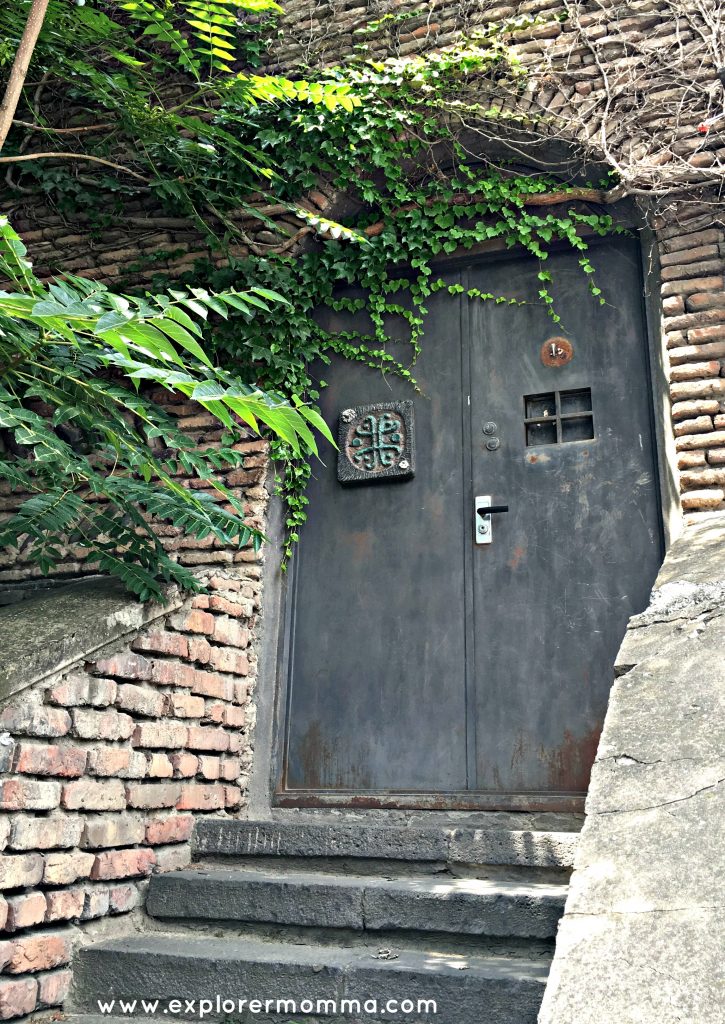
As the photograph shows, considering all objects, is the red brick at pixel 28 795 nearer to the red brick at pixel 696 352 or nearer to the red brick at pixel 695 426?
the red brick at pixel 695 426

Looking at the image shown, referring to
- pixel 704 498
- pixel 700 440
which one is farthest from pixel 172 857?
pixel 700 440

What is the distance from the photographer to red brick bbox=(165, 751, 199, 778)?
331cm

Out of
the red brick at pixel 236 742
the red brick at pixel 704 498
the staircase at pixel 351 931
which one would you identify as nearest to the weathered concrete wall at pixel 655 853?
the staircase at pixel 351 931

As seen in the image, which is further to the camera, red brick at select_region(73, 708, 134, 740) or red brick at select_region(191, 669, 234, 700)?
red brick at select_region(191, 669, 234, 700)

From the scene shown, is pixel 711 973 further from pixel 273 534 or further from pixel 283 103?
pixel 283 103

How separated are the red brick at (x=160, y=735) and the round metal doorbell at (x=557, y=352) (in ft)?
7.58

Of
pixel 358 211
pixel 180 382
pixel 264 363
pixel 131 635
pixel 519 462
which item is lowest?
pixel 131 635

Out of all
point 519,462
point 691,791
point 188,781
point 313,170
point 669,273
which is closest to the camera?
point 691,791

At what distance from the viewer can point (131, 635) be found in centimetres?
313

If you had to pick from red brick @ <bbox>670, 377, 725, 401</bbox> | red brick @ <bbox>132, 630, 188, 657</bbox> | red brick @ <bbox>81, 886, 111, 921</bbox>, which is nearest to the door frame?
red brick @ <bbox>670, 377, 725, 401</bbox>

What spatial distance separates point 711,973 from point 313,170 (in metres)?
3.91

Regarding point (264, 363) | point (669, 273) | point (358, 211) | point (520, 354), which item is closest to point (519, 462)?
point (520, 354)

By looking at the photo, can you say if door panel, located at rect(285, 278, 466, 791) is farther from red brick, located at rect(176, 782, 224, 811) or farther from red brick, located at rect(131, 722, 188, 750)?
red brick, located at rect(131, 722, 188, 750)

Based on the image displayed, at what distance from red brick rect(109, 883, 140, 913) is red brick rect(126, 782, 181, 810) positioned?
262 mm
